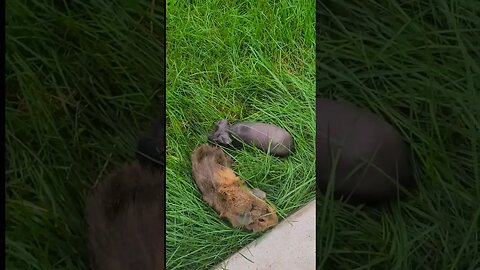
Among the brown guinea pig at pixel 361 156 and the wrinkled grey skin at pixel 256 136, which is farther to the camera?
the wrinkled grey skin at pixel 256 136

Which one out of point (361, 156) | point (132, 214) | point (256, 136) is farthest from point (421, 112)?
point (132, 214)

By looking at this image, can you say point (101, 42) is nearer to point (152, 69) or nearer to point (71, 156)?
point (152, 69)

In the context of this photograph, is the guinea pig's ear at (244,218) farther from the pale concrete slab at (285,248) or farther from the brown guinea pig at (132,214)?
the brown guinea pig at (132,214)

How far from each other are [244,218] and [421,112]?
14.8 inches

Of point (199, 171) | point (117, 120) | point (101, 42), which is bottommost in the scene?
point (199, 171)

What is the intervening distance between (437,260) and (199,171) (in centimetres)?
45

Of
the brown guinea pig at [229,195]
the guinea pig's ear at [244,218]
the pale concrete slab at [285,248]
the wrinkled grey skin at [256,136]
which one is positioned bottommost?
the pale concrete slab at [285,248]

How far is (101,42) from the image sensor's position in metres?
1.33

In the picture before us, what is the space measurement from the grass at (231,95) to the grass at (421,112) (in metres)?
0.11

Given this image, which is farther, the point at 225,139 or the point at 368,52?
the point at 225,139

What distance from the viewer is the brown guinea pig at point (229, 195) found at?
139 centimetres

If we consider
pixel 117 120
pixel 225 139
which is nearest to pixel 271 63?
pixel 225 139

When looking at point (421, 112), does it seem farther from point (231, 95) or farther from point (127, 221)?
point (127, 221)

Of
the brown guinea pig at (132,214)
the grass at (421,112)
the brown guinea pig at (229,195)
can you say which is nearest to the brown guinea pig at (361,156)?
the grass at (421,112)
